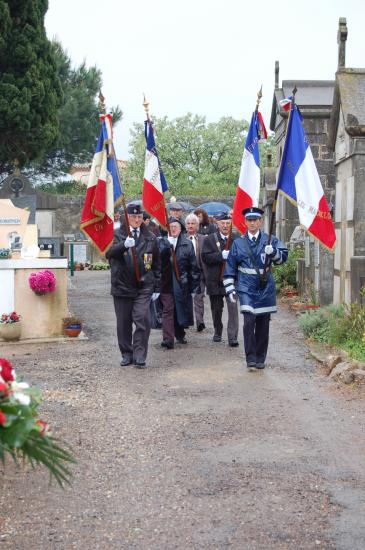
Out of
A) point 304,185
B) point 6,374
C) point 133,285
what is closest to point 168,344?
point 133,285

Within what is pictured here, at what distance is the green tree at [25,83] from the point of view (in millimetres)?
24344

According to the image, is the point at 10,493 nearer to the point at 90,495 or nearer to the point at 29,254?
the point at 90,495

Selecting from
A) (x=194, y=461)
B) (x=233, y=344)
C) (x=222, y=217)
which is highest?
(x=222, y=217)

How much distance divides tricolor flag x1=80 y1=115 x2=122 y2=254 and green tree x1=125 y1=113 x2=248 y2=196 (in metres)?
41.2

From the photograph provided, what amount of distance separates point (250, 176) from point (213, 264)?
1316mm

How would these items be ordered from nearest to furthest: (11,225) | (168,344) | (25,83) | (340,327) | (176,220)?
1. (340,327)
2. (168,344)
3. (176,220)
4. (11,225)
5. (25,83)

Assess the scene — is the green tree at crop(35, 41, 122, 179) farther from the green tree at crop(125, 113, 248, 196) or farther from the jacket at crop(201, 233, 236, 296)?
the jacket at crop(201, 233, 236, 296)

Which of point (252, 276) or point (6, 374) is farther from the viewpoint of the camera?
point (252, 276)

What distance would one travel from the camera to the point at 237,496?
5180 millimetres

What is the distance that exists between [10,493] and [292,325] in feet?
27.9

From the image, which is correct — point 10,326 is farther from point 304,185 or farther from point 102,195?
point 304,185

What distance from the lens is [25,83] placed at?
25.0 metres

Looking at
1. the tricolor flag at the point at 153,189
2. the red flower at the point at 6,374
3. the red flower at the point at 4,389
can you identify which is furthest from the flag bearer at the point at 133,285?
the red flower at the point at 4,389

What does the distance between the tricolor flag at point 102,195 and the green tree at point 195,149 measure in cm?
4123
